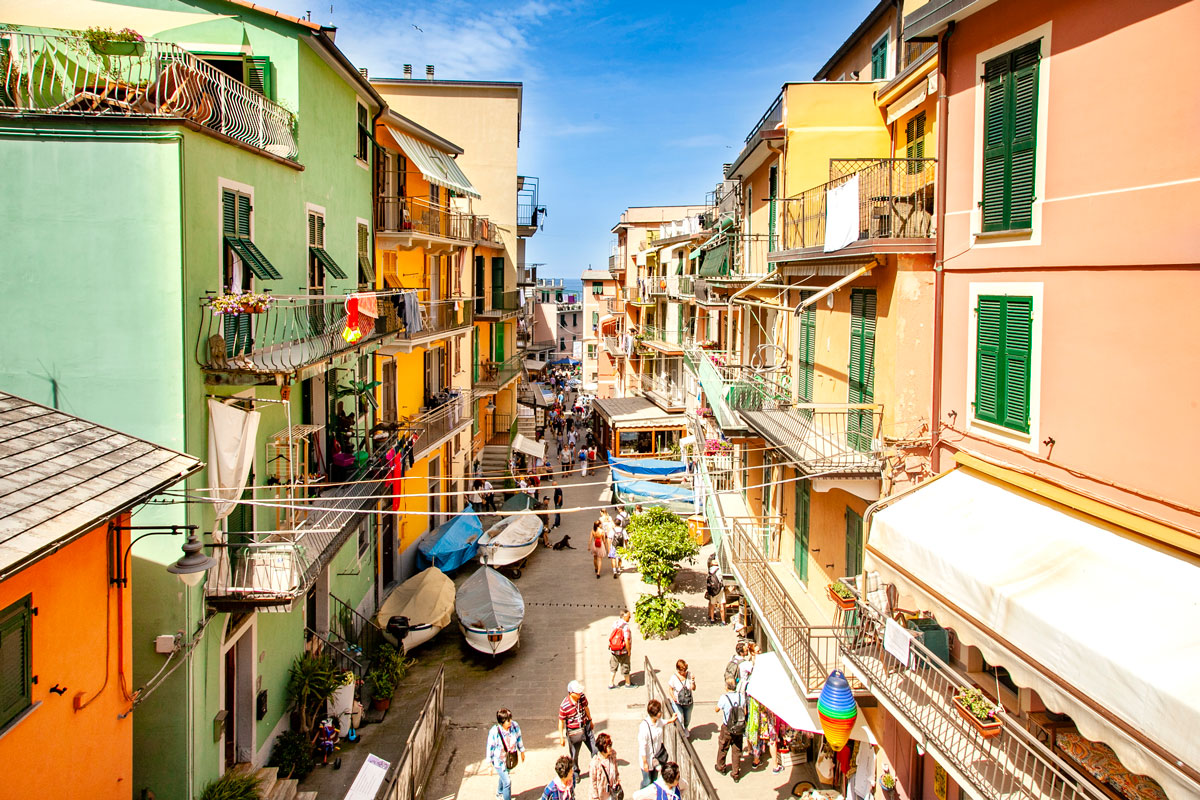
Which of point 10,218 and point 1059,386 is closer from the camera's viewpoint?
point 1059,386

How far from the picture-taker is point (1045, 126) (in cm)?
862

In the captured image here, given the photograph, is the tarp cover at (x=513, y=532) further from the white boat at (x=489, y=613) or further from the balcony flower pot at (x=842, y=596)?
the balcony flower pot at (x=842, y=596)

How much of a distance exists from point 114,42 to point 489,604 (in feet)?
44.2

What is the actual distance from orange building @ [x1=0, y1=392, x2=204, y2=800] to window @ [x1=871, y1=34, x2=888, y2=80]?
1605 cm

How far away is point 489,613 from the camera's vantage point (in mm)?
18938

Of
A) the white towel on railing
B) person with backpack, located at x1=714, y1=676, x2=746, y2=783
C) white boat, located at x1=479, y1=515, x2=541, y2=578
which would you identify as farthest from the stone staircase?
the white towel on railing

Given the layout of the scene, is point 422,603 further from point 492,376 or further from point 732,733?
point 492,376

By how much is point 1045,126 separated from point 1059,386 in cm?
282

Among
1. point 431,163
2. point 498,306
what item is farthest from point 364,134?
point 498,306

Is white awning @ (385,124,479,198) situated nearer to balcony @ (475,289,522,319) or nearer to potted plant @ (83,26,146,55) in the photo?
potted plant @ (83,26,146,55)

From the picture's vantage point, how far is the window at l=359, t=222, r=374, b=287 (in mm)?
20141

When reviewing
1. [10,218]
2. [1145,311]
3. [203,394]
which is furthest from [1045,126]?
[10,218]

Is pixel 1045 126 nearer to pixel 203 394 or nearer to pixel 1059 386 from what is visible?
pixel 1059 386

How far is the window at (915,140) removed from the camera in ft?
41.6
